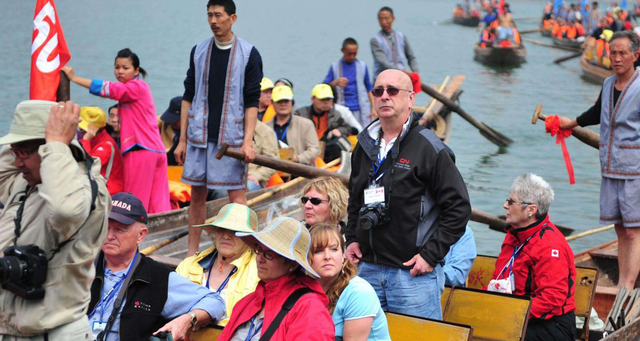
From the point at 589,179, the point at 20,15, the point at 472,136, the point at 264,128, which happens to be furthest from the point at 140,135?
the point at 20,15

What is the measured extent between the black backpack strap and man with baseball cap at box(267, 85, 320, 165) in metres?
4.71

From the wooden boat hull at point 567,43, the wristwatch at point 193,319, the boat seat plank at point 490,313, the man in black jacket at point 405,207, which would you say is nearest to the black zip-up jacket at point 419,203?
the man in black jacket at point 405,207

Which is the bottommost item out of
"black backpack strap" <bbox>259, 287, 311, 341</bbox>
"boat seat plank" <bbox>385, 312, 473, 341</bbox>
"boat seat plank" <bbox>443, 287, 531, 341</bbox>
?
"boat seat plank" <bbox>443, 287, 531, 341</bbox>

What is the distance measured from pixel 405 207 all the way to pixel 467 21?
43379 millimetres

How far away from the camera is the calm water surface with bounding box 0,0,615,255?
46.0ft

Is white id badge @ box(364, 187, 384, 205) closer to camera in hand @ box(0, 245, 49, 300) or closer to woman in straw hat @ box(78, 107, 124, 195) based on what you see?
camera in hand @ box(0, 245, 49, 300)

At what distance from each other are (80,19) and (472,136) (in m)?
14.3

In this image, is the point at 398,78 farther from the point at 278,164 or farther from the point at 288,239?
the point at 278,164

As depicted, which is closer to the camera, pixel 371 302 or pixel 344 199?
pixel 371 302

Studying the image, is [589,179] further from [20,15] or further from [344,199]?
[20,15]

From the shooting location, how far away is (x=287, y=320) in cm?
277

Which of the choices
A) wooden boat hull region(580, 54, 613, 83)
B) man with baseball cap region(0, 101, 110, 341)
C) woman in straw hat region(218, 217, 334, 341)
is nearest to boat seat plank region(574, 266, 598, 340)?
woman in straw hat region(218, 217, 334, 341)

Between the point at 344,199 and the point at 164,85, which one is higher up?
the point at 344,199

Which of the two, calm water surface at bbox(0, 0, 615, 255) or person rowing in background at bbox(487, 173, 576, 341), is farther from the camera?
calm water surface at bbox(0, 0, 615, 255)
